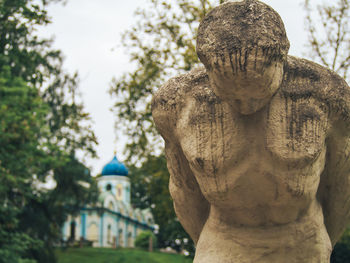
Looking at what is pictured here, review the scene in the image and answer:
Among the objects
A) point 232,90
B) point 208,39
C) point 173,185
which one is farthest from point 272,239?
point 208,39

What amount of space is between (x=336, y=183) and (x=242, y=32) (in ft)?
4.84

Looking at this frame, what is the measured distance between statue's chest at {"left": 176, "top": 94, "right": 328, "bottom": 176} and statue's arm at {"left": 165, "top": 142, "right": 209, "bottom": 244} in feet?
1.46

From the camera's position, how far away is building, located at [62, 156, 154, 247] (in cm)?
4041

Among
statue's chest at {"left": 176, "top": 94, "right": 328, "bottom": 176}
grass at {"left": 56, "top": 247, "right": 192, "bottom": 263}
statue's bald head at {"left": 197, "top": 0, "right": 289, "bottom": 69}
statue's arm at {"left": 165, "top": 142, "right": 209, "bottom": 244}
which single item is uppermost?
statue's bald head at {"left": 197, "top": 0, "right": 289, "bottom": 69}

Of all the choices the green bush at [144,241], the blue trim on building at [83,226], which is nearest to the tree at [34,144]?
the green bush at [144,241]

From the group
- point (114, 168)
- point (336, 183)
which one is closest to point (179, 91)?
point (336, 183)

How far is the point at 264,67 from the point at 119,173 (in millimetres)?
41277

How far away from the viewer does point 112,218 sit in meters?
42.0

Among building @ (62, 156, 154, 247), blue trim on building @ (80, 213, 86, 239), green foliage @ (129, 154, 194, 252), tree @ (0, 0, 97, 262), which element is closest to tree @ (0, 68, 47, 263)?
tree @ (0, 0, 97, 262)

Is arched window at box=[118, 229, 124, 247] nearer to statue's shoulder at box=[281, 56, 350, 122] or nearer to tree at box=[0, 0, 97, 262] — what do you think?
tree at box=[0, 0, 97, 262]

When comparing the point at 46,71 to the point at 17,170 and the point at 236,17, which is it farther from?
the point at 236,17

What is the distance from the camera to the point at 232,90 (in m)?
2.96

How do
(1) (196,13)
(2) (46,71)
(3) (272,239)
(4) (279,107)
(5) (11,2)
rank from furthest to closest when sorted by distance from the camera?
(2) (46,71) < (1) (196,13) < (5) (11,2) < (3) (272,239) < (4) (279,107)

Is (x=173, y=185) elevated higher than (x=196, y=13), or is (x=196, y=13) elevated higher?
(x=196, y=13)
